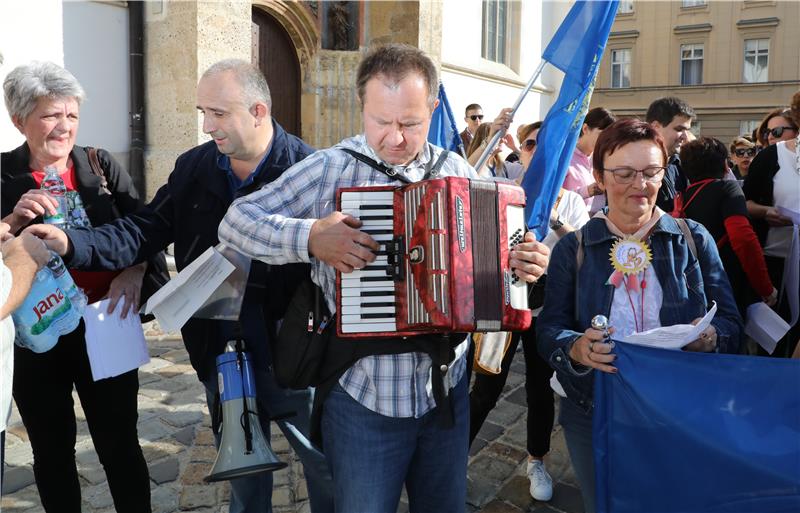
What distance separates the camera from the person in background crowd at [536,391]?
11.2ft

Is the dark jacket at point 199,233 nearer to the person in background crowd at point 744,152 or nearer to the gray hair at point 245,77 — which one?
the gray hair at point 245,77

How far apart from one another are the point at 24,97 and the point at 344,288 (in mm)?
1472

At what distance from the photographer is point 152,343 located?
231 inches

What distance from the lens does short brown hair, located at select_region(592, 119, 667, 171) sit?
7.57 ft

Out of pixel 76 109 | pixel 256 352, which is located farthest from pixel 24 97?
pixel 256 352

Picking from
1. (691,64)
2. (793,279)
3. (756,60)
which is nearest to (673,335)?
(793,279)

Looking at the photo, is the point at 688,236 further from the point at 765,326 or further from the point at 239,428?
the point at 239,428

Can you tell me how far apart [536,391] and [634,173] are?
1.52 m

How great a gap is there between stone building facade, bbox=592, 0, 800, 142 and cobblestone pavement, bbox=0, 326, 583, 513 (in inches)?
1209

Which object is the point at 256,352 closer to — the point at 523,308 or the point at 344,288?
the point at 344,288

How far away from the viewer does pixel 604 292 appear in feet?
7.46

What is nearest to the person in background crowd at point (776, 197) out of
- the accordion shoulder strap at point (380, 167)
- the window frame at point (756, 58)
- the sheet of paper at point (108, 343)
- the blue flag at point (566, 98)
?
the blue flag at point (566, 98)

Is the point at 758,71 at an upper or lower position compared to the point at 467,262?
upper

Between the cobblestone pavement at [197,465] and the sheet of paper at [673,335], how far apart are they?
1631 millimetres
